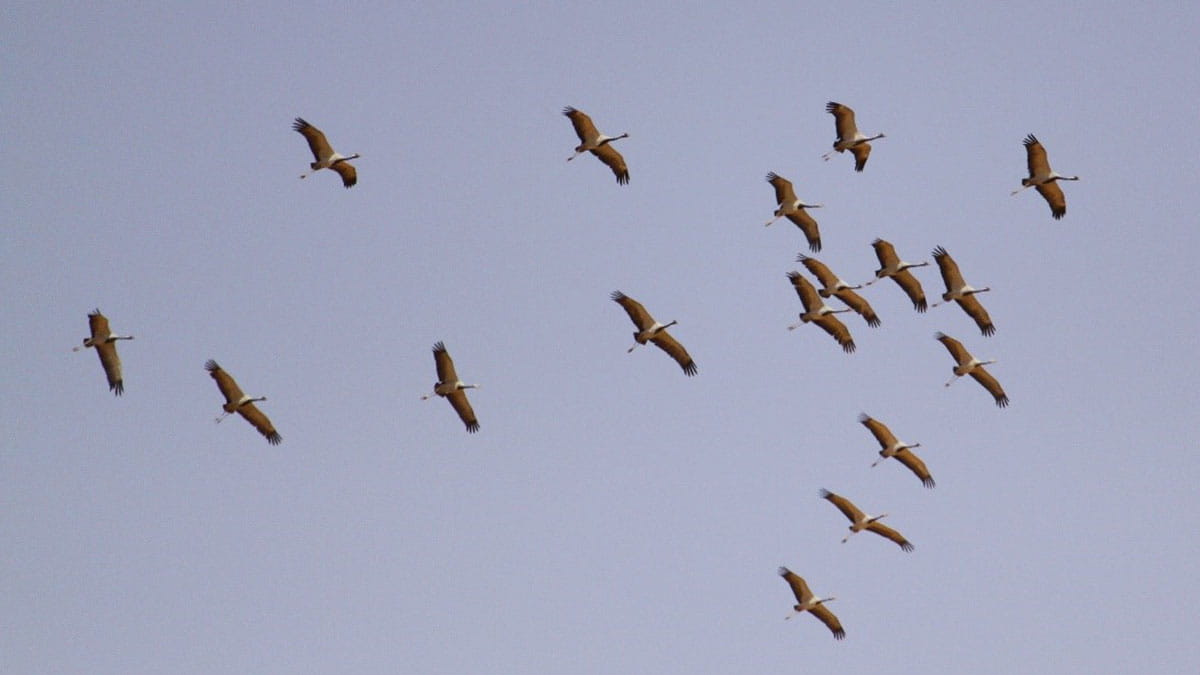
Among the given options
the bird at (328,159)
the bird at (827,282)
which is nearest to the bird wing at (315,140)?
the bird at (328,159)

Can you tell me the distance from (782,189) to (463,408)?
26.4ft

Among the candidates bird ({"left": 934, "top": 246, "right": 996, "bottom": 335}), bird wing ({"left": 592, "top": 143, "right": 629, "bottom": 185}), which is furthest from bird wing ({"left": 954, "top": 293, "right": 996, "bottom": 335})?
bird wing ({"left": 592, "top": 143, "right": 629, "bottom": 185})

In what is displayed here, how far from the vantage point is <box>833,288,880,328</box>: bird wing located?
173ft

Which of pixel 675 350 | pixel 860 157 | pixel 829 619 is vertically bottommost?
pixel 829 619

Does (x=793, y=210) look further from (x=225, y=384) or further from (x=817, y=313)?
(x=225, y=384)

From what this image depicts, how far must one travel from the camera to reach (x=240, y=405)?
50.6 m

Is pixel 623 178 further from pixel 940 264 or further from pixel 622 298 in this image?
pixel 940 264

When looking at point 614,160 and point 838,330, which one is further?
point 838,330

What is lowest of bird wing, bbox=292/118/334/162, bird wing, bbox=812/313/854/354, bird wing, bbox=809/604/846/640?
bird wing, bbox=809/604/846/640

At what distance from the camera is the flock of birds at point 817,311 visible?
49969 mm

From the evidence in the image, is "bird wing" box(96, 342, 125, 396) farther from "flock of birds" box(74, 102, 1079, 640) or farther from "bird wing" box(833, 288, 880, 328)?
"bird wing" box(833, 288, 880, 328)

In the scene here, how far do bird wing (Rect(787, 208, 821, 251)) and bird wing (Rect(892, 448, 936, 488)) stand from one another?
4653 millimetres

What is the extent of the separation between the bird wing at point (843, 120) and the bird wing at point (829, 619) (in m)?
9.77

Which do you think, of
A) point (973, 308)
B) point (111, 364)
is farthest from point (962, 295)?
point (111, 364)
